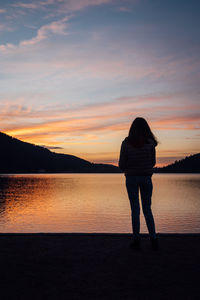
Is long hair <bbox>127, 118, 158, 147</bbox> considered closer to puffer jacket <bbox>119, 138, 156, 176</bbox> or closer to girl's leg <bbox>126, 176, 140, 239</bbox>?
puffer jacket <bbox>119, 138, 156, 176</bbox>

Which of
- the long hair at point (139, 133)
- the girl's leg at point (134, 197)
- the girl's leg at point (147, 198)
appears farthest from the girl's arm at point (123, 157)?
the girl's leg at point (147, 198)

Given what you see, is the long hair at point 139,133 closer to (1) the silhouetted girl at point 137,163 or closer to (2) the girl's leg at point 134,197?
(1) the silhouetted girl at point 137,163

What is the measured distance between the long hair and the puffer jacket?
0.09 metres

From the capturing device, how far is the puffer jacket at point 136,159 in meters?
6.18

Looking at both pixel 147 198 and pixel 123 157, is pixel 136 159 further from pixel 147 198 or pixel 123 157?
pixel 147 198
